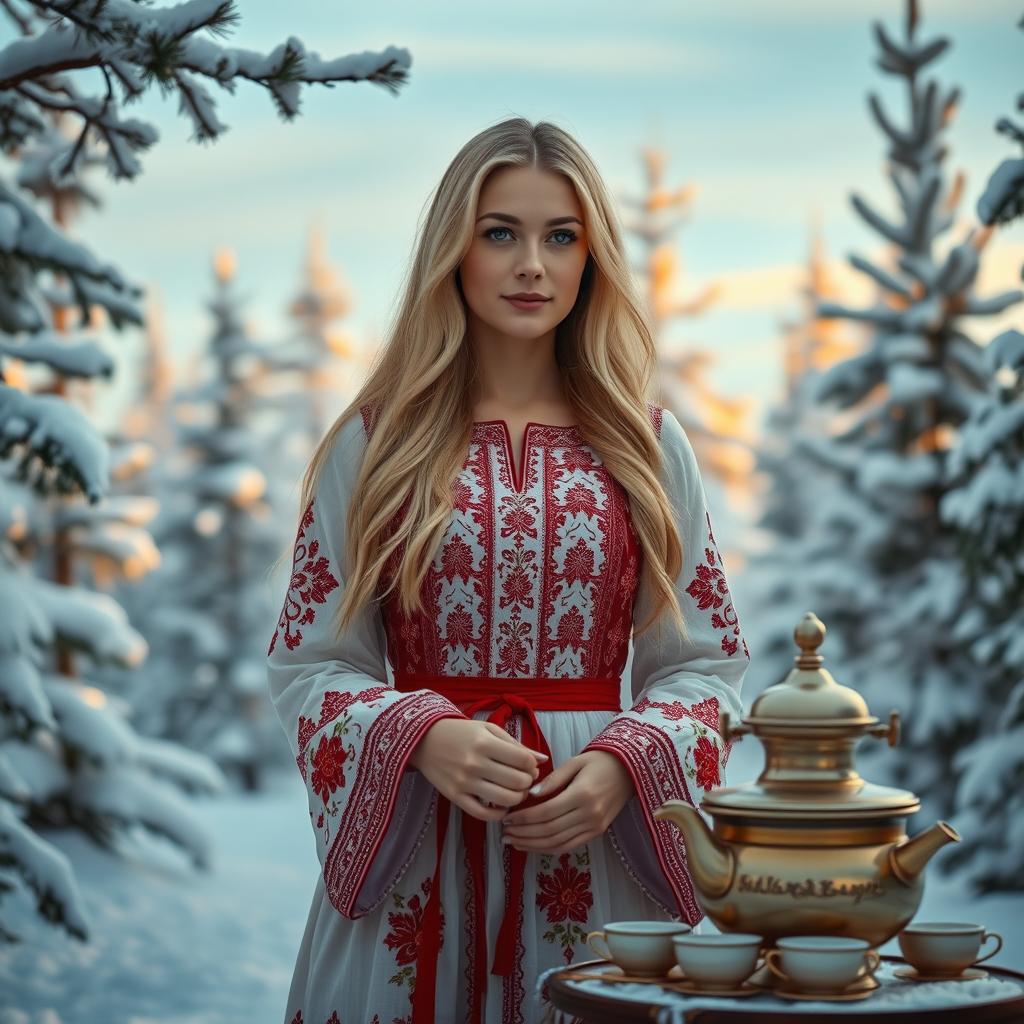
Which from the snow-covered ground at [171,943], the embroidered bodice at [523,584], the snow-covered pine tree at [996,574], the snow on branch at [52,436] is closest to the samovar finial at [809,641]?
the embroidered bodice at [523,584]

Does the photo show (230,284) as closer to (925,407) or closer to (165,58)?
(925,407)

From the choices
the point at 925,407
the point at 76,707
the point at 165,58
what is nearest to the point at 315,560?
the point at 165,58

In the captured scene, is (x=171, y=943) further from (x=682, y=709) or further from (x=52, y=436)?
(x=682, y=709)

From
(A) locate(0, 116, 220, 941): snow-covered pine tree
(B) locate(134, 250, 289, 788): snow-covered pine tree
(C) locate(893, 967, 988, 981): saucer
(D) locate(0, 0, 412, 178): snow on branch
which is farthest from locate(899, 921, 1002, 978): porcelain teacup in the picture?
(B) locate(134, 250, 289, 788): snow-covered pine tree

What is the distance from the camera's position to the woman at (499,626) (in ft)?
10.2

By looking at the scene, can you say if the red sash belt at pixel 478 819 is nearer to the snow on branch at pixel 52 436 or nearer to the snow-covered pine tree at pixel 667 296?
the snow on branch at pixel 52 436

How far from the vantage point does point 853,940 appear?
227 cm

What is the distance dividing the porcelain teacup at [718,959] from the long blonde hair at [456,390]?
3.82 feet

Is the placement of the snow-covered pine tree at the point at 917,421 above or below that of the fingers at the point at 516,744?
above

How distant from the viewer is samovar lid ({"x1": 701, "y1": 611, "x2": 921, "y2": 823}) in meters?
2.34

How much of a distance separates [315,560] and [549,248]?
774mm

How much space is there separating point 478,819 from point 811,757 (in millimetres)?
936

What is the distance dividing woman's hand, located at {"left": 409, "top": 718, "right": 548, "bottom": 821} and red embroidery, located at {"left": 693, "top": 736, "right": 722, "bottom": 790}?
36 cm

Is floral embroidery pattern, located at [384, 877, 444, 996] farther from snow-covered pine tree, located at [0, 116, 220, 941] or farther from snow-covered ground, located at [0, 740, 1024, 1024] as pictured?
snow-covered ground, located at [0, 740, 1024, 1024]
